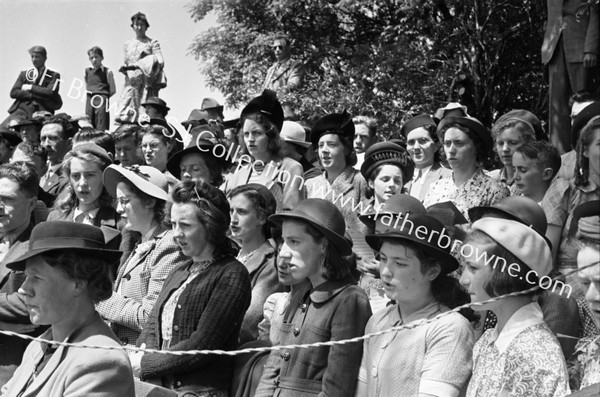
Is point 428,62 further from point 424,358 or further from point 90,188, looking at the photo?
point 424,358

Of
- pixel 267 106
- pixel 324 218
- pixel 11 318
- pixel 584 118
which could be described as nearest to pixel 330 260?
pixel 324 218

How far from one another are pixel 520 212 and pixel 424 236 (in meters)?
0.53

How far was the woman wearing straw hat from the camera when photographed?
3.90 m

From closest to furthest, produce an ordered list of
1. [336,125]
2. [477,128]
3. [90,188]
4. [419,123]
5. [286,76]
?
[477,128] < [90,188] < [419,123] < [336,125] < [286,76]

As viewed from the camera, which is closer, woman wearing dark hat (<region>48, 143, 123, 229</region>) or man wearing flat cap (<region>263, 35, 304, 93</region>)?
woman wearing dark hat (<region>48, 143, 123, 229</region>)

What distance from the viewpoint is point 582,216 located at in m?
4.06

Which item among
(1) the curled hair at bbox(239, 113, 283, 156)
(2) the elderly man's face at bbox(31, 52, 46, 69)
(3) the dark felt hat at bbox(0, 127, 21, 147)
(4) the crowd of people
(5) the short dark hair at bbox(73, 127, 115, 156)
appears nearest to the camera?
(4) the crowd of people

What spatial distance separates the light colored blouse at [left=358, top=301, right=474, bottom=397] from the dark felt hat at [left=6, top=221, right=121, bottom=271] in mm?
1364

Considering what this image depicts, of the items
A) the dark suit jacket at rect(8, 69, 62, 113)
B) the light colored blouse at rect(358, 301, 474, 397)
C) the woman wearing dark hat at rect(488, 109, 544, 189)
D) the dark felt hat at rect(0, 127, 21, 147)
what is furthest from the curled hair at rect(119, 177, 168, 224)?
the dark suit jacket at rect(8, 69, 62, 113)

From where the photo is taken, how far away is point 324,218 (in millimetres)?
5039

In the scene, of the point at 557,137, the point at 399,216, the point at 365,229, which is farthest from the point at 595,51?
the point at 399,216

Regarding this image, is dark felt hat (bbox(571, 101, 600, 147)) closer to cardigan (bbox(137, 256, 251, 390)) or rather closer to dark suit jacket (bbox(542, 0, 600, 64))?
cardigan (bbox(137, 256, 251, 390))

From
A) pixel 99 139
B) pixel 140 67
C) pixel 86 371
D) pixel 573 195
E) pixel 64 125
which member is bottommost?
pixel 86 371

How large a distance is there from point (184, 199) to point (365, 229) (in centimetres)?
164
